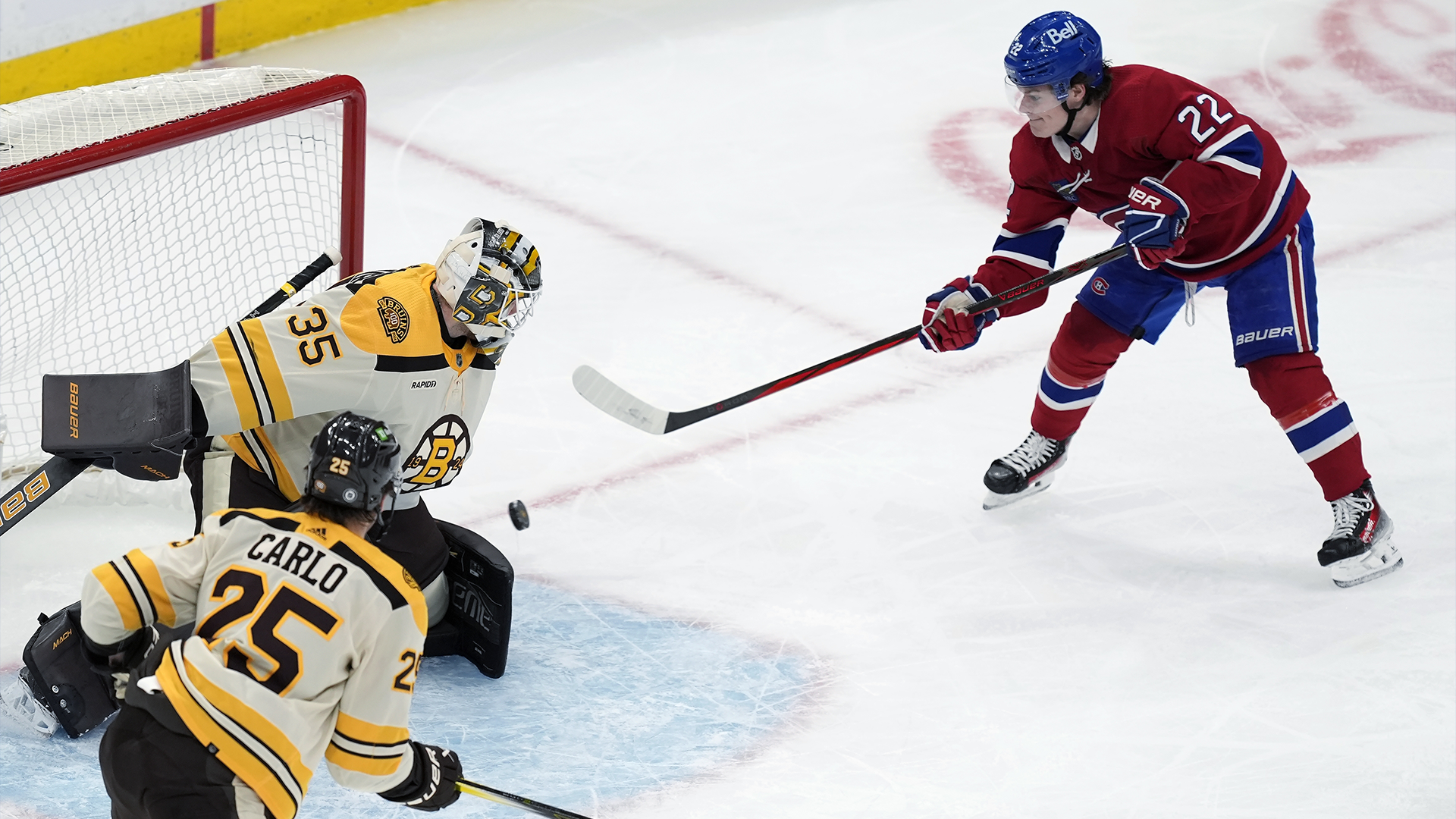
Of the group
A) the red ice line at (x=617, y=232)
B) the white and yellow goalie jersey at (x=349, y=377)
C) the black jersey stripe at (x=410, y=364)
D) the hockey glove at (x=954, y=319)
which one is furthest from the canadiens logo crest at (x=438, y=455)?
the red ice line at (x=617, y=232)

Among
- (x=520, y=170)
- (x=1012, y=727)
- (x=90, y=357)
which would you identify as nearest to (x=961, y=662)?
(x=1012, y=727)

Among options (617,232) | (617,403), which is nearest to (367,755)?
(617,403)

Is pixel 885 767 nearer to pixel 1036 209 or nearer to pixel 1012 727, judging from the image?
pixel 1012 727

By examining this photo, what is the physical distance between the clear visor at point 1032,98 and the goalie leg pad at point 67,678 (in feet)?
6.08

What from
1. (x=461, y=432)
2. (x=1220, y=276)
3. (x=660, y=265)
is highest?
(x=1220, y=276)

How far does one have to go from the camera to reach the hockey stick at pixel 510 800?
2.03 metres

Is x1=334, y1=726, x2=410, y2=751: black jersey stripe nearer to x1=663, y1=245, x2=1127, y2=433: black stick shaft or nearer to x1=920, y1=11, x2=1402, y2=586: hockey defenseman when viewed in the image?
x1=663, y1=245, x2=1127, y2=433: black stick shaft

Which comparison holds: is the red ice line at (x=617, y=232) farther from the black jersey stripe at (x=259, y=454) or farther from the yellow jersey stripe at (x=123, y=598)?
the yellow jersey stripe at (x=123, y=598)

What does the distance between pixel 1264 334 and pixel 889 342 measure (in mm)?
734

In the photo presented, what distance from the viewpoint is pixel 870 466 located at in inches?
138

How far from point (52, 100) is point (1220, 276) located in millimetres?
2232

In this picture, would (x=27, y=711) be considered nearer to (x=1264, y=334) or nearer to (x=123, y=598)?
(x=123, y=598)

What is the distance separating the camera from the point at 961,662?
2.88 m

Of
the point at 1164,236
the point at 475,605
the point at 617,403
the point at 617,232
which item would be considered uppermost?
the point at 1164,236
